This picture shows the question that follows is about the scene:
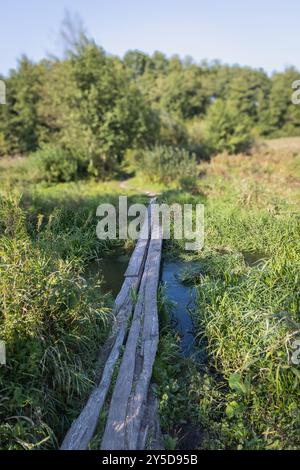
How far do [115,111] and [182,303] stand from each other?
944 cm

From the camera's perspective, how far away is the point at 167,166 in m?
10.9

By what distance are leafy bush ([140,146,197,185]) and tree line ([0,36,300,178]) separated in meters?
1.79

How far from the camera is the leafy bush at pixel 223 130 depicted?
1602 centimetres

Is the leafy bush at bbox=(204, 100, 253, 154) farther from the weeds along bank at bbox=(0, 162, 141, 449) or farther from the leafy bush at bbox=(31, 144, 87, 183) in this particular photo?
the weeds along bank at bbox=(0, 162, 141, 449)

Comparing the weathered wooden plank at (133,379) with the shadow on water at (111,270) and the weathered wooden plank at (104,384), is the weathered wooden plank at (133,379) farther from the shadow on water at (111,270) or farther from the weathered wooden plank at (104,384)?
the shadow on water at (111,270)

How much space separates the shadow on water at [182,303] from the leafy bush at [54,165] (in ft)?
24.0

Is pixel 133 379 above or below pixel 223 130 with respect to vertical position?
below

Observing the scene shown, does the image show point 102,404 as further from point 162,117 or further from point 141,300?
point 162,117

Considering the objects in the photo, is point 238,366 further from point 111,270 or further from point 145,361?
point 111,270

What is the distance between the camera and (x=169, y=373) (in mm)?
2936

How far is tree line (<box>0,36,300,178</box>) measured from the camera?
11984 millimetres

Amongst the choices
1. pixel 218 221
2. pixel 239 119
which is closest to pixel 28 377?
pixel 218 221

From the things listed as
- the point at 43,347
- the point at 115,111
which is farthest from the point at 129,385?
the point at 115,111
